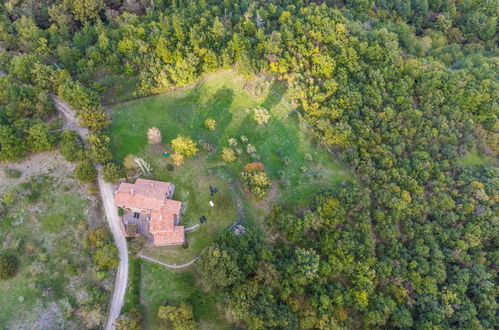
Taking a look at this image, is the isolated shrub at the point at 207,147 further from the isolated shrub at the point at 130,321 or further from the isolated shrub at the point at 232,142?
the isolated shrub at the point at 130,321

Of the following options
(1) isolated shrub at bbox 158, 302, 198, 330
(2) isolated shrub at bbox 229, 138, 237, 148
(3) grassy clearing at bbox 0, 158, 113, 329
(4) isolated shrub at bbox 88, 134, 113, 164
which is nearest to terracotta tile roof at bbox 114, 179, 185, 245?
(4) isolated shrub at bbox 88, 134, 113, 164

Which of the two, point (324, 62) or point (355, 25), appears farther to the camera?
point (355, 25)

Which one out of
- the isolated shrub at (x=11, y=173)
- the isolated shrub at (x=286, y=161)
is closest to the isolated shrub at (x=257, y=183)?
the isolated shrub at (x=286, y=161)

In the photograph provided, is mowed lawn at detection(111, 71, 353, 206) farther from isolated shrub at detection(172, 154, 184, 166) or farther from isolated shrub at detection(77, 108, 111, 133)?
isolated shrub at detection(77, 108, 111, 133)

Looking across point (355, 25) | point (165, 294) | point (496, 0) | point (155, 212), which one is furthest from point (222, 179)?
point (496, 0)

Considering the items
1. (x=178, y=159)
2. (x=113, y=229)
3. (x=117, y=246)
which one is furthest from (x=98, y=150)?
(x=117, y=246)

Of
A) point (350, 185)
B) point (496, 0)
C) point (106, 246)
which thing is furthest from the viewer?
point (496, 0)

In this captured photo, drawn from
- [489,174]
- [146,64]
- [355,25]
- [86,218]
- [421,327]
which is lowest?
[421,327]

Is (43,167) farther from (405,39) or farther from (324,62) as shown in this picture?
(405,39)
